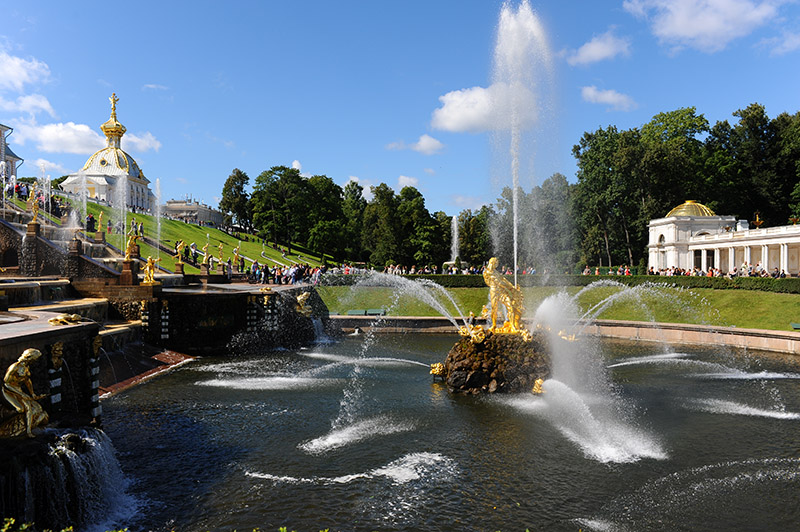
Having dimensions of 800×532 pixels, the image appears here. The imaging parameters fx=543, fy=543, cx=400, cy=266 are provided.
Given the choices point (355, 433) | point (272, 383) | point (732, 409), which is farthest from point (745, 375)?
point (272, 383)

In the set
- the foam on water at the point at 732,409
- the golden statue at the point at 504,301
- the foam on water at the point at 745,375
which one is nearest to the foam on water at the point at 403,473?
the golden statue at the point at 504,301

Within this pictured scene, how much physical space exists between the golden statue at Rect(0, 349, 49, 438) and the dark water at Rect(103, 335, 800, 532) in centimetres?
235

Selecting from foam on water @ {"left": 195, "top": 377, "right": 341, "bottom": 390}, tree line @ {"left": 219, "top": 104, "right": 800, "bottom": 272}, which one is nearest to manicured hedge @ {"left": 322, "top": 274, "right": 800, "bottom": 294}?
tree line @ {"left": 219, "top": 104, "right": 800, "bottom": 272}

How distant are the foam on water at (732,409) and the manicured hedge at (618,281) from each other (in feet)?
77.6

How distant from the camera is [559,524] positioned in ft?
30.7

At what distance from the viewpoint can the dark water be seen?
969 centimetres

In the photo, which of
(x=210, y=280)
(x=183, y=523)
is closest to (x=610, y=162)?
(x=210, y=280)

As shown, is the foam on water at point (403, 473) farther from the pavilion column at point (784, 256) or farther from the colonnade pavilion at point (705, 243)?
the colonnade pavilion at point (705, 243)

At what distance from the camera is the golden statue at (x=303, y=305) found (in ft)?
100

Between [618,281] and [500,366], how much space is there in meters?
27.7

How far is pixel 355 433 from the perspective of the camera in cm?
1382

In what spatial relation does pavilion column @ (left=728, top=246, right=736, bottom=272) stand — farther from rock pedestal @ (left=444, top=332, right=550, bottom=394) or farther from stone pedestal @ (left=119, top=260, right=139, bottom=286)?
stone pedestal @ (left=119, top=260, right=139, bottom=286)

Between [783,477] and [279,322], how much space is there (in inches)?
896

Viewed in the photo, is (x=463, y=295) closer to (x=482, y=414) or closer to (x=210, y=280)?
(x=210, y=280)
